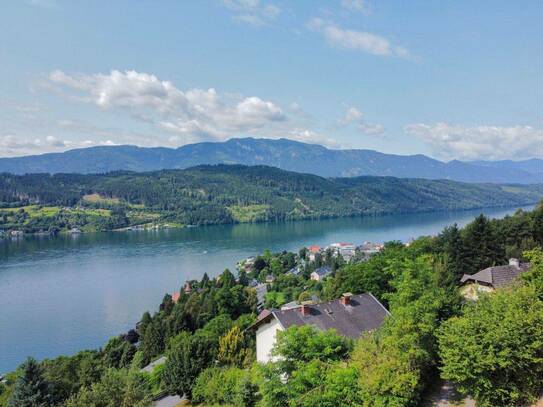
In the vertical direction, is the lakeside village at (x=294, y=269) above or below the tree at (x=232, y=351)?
below

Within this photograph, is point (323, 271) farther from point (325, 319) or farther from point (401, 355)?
point (401, 355)

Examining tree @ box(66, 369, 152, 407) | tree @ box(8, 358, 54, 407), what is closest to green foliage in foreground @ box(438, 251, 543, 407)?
tree @ box(66, 369, 152, 407)

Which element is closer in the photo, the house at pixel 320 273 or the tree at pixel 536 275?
the tree at pixel 536 275

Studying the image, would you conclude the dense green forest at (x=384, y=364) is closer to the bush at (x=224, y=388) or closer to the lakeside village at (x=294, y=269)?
the bush at (x=224, y=388)

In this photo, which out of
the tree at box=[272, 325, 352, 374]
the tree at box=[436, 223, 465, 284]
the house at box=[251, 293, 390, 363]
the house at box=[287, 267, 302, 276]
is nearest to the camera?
the tree at box=[272, 325, 352, 374]

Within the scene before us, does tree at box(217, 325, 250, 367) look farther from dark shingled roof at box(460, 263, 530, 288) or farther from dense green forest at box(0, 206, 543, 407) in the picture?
dark shingled roof at box(460, 263, 530, 288)

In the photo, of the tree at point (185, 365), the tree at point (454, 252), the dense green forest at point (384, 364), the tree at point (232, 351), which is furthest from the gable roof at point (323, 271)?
the tree at point (185, 365)

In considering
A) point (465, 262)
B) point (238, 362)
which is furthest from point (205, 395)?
point (465, 262)
